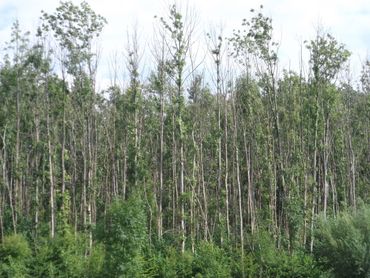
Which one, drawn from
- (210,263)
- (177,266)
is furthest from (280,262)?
(177,266)

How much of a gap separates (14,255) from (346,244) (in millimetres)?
13981

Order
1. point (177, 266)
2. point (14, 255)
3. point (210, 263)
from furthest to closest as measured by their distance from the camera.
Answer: point (14, 255), point (177, 266), point (210, 263)

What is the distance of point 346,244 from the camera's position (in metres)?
17.5

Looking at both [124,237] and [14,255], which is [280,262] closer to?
[124,237]

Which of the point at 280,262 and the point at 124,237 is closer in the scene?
the point at 124,237

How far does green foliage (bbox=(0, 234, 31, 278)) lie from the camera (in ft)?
72.4

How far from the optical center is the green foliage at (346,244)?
56.6 ft

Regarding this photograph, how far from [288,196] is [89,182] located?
9798mm

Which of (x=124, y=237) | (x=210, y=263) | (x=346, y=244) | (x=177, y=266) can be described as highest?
Result: (x=124, y=237)

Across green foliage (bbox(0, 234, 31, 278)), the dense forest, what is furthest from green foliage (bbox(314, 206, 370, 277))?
green foliage (bbox(0, 234, 31, 278))

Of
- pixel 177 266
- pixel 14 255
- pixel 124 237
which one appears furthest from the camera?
pixel 14 255

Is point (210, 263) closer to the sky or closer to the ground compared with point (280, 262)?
closer to the sky

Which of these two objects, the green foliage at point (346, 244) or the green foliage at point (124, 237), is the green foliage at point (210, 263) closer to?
the green foliage at point (124, 237)

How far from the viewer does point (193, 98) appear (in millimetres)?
33094
